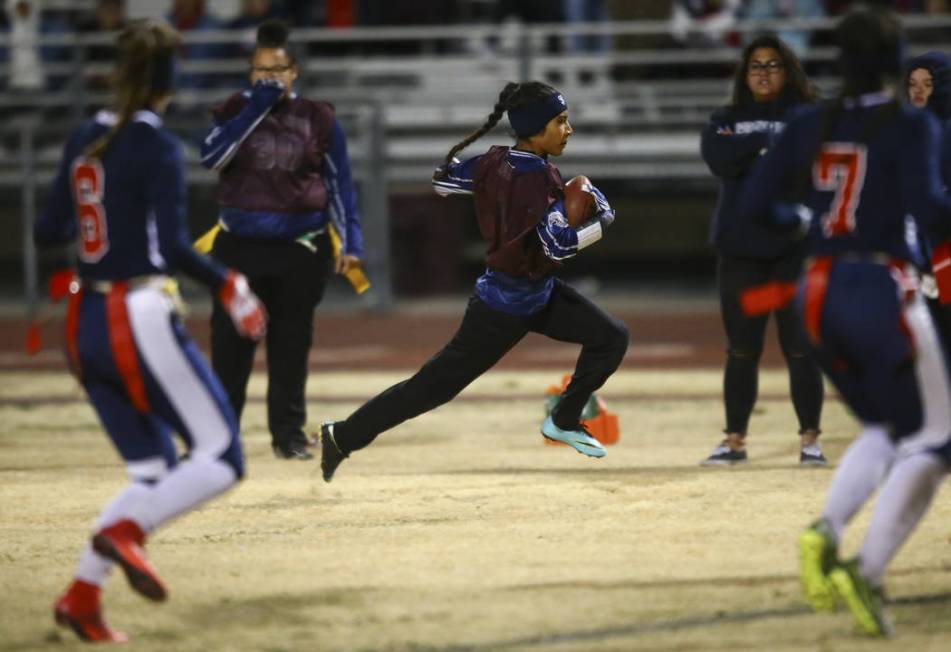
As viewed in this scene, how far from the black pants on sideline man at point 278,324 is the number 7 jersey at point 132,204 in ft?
11.9

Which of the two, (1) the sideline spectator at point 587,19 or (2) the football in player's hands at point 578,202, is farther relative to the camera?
(1) the sideline spectator at point 587,19

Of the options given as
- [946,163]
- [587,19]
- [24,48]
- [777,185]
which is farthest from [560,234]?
[24,48]

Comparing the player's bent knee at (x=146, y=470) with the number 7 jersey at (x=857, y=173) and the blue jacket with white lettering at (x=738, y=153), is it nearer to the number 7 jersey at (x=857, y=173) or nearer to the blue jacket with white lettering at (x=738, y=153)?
the number 7 jersey at (x=857, y=173)

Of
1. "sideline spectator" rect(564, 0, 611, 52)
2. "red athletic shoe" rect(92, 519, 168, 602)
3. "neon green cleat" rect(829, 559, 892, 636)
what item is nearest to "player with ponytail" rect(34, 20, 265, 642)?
"red athletic shoe" rect(92, 519, 168, 602)

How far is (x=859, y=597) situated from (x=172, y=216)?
8.17ft

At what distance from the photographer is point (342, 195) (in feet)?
31.0

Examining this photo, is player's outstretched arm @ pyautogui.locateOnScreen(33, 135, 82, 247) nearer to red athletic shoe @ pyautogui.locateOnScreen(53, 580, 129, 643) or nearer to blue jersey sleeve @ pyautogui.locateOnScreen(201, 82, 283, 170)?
red athletic shoe @ pyautogui.locateOnScreen(53, 580, 129, 643)

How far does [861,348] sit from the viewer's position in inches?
211

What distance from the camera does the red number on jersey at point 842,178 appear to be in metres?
5.43

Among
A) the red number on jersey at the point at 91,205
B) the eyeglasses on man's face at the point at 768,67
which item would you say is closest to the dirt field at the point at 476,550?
the red number on jersey at the point at 91,205

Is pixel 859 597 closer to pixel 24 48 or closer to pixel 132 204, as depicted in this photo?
pixel 132 204

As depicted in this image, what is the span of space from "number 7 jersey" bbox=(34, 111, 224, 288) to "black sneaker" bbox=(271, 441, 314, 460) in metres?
4.05

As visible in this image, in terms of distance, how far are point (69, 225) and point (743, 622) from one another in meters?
2.59

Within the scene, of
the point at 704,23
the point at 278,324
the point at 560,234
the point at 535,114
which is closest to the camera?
the point at 560,234
